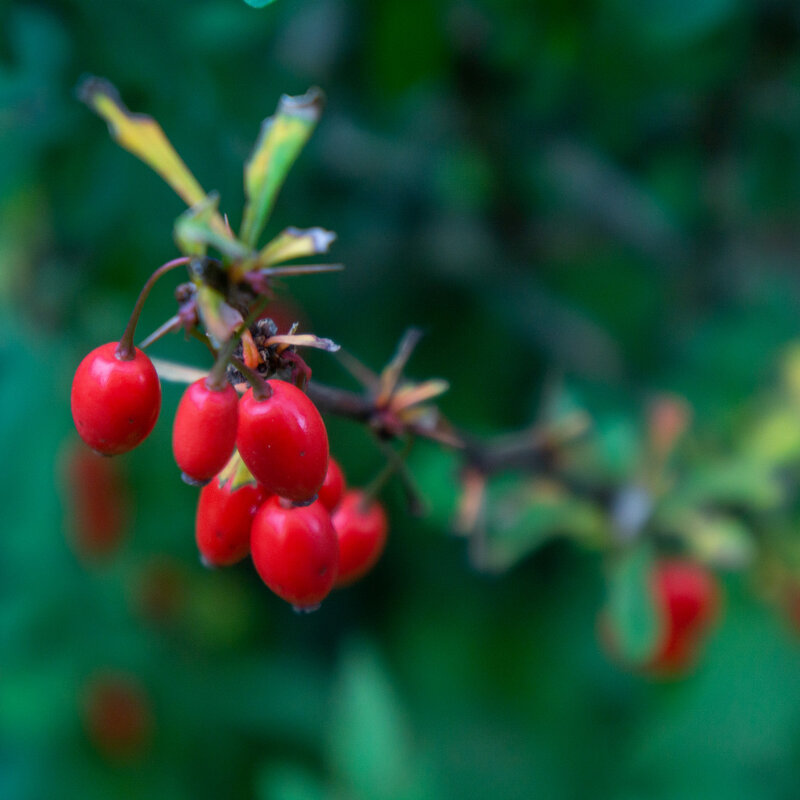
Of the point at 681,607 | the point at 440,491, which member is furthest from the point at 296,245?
the point at 681,607

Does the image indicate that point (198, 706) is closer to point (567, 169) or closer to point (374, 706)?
point (374, 706)

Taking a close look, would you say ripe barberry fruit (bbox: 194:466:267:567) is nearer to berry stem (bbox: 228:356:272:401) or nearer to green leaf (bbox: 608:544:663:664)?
berry stem (bbox: 228:356:272:401)

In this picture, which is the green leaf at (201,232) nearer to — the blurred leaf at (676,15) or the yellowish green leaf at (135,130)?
the yellowish green leaf at (135,130)

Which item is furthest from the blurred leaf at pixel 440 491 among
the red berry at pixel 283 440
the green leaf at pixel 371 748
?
the red berry at pixel 283 440

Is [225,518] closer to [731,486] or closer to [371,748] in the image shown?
[731,486]

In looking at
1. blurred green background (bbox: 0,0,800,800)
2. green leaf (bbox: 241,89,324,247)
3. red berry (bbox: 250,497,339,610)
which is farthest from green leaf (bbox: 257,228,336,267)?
blurred green background (bbox: 0,0,800,800)
